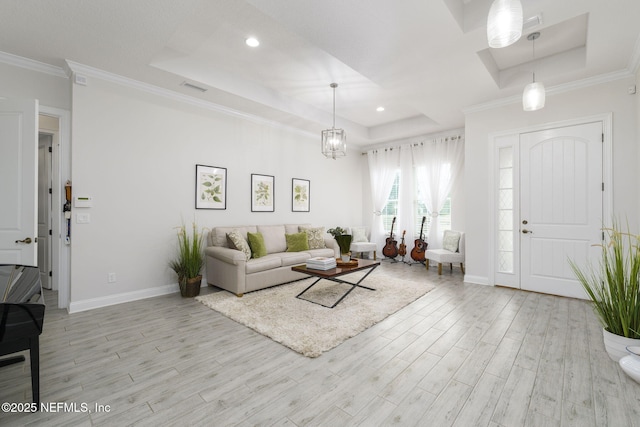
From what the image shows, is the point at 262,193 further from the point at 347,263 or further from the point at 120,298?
the point at 120,298

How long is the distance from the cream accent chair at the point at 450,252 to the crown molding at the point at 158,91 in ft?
12.5

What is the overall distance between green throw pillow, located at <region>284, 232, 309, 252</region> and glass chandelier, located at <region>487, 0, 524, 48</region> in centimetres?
392

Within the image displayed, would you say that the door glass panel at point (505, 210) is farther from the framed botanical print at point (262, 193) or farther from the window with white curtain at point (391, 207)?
the framed botanical print at point (262, 193)

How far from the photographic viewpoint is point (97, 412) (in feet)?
5.57

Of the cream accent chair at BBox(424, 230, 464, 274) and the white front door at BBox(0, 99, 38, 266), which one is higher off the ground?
the white front door at BBox(0, 99, 38, 266)

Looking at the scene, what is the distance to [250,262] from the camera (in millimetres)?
4094

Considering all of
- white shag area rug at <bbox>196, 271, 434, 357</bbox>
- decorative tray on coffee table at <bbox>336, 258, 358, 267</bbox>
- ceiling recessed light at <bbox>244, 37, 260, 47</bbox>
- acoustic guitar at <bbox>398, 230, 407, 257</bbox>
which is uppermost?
ceiling recessed light at <bbox>244, 37, 260, 47</bbox>

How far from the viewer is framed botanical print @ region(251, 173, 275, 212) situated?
513 centimetres

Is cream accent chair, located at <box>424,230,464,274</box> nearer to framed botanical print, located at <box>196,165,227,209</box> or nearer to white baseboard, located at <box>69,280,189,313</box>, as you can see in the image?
framed botanical print, located at <box>196,165,227,209</box>

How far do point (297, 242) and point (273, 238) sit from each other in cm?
42

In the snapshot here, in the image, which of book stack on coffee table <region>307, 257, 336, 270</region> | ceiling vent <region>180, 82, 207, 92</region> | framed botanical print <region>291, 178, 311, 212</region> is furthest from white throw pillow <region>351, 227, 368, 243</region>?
ceiling vent <region>180, 82, 207, 92</region>

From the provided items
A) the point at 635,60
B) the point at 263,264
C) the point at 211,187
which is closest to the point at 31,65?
the point at 211,187

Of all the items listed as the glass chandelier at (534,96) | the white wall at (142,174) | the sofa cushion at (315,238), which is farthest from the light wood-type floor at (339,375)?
the sofa cushion at (315,238)

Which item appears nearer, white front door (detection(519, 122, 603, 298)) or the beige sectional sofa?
white front door (detection(519, 122, 603, 298))
